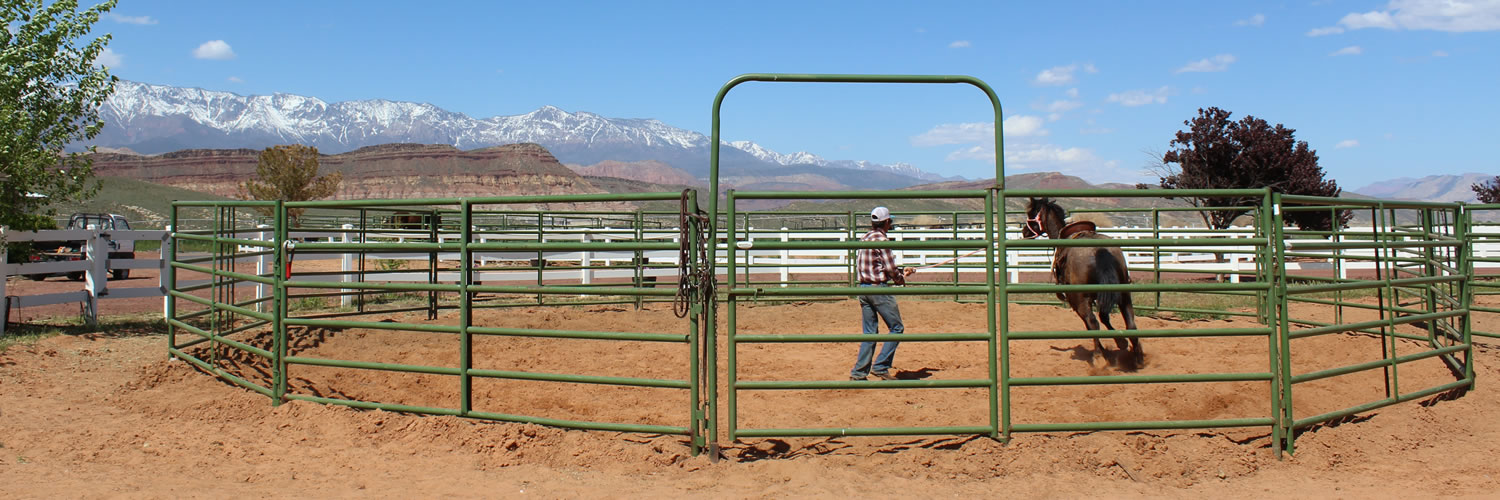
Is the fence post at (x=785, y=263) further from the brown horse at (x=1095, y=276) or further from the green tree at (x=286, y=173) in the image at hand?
the green tree at (x=286, y=173)

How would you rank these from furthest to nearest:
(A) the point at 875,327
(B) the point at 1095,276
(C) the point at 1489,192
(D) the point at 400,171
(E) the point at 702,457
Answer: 1. (D) the point at 400,171
2. (C) the point at 1489,192
3. (B) the point at 1095,276
4. (A) the point at 875,327
5. (E) the point at 702,457

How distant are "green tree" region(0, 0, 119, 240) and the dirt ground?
2558mm

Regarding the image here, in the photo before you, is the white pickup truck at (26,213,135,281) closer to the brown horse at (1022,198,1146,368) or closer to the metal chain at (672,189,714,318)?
the metal chain at (672,189,714,318)

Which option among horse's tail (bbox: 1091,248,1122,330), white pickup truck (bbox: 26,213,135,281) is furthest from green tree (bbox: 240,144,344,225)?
horse's tail (bbox: 1091,248,1122,330)

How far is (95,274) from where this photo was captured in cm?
960

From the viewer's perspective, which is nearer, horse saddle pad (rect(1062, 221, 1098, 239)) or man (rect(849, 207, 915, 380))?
man (rect(849, 207, 915, 380))

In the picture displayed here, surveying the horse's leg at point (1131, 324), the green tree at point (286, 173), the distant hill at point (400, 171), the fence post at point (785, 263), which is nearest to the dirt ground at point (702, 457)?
the horse's leg at point (1131, 324)

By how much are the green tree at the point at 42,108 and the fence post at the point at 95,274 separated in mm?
525

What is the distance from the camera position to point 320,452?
4750 millimetres

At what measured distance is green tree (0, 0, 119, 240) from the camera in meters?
8.77

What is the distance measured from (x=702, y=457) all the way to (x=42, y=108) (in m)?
9.37

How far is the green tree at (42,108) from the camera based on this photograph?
28.8 feet

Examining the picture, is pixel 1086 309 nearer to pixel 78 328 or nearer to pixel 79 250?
pixel 78 328

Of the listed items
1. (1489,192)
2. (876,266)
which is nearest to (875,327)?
(876,266)
